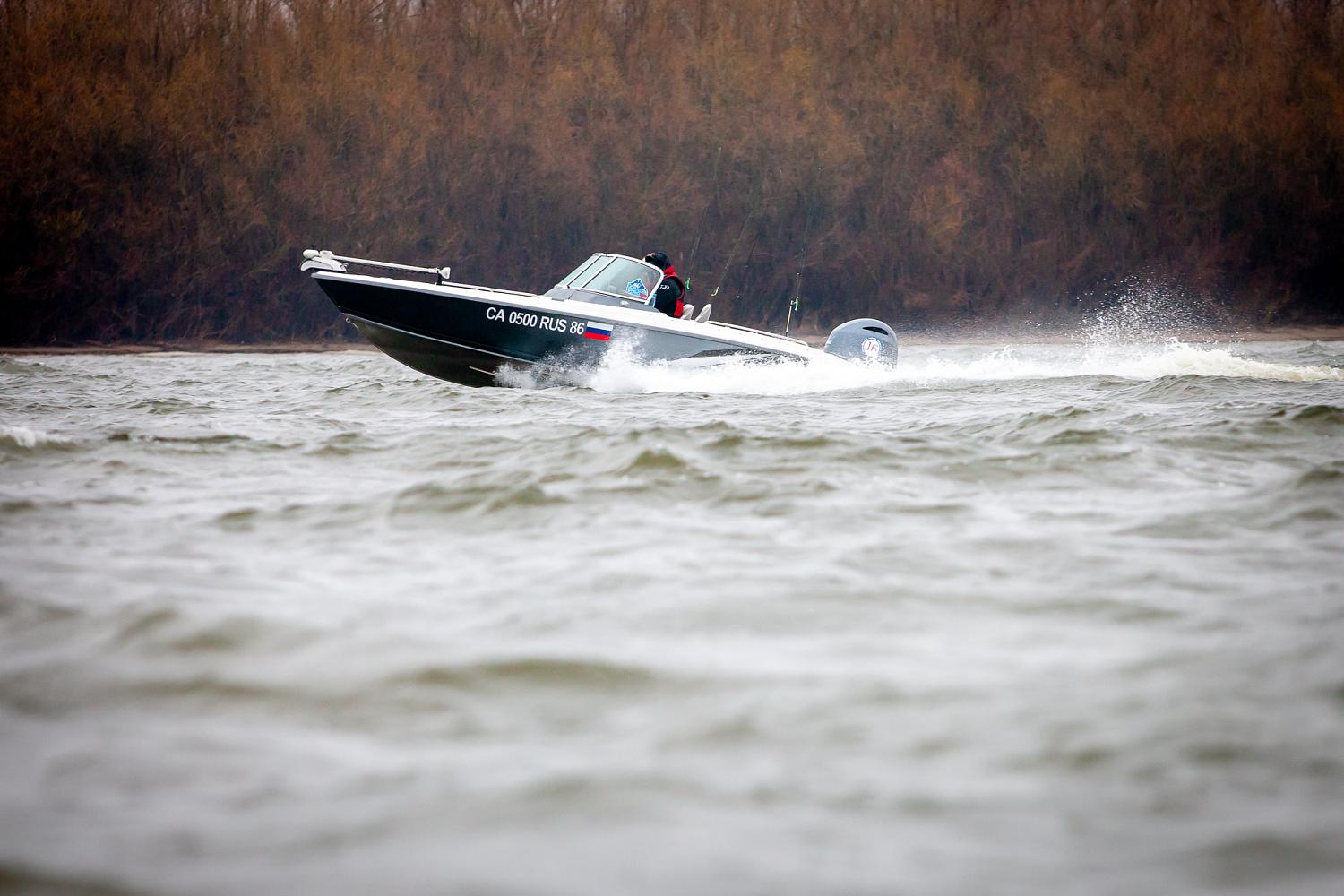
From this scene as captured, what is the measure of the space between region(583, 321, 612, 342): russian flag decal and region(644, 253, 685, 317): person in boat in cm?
70

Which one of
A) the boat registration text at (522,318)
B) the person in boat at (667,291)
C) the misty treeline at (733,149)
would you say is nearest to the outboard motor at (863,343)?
the person in boat at (667,291)

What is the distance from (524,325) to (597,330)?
62 centimetres

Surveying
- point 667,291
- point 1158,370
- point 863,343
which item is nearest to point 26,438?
point 667,291

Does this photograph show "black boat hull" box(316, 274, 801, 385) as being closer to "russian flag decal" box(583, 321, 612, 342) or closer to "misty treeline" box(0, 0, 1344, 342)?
"russian flag decal" box(583, 321, 612, 342)

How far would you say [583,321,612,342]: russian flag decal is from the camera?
1045cm

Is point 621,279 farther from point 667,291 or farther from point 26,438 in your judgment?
point 26,438

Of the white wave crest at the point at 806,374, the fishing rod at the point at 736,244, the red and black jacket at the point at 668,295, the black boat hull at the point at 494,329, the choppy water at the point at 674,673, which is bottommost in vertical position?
the choppy water at the point at 674,673

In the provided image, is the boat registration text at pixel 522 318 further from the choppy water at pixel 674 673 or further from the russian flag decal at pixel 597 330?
the choppy water at pixel 674 673

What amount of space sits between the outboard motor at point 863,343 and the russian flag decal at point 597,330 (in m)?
2.33

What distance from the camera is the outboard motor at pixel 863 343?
11695mm

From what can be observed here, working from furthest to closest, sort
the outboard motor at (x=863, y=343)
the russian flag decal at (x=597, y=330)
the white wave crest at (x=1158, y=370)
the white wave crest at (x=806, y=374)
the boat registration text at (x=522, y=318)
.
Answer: the white wave crest at (x=1158, y=370) → the outboard motor at (x=863, y=343) → the white wave crest at (x=806, y=374) → the russian flag decal at (x=597, y=330) → the boat registration text at (x=522, y=318)

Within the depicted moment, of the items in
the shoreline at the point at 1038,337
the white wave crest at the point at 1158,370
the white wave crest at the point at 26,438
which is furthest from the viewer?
the shoreline at the point at 1038,337

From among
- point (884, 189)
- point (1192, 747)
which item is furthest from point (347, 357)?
point (1192, 747)

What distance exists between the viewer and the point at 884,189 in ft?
99.8
